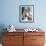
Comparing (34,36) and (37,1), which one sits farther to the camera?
(37,1)

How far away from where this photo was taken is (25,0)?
408cm

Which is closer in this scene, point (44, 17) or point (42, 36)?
point (42, 36)

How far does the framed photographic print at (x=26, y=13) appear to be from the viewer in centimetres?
407

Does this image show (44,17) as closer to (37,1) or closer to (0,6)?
(37,1)

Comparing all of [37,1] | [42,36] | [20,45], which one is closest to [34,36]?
[42,36]

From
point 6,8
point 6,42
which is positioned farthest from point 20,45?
point 6,8

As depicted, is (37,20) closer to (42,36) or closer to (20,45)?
(42,36)

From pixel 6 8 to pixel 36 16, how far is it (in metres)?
1.00

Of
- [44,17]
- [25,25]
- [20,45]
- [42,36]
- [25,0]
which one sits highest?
[25,0]

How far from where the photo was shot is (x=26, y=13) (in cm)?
409

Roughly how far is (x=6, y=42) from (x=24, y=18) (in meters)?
0.99

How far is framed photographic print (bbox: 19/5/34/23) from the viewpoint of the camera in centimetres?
407

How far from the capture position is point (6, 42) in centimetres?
363

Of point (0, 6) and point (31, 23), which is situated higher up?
point (0, 6)
